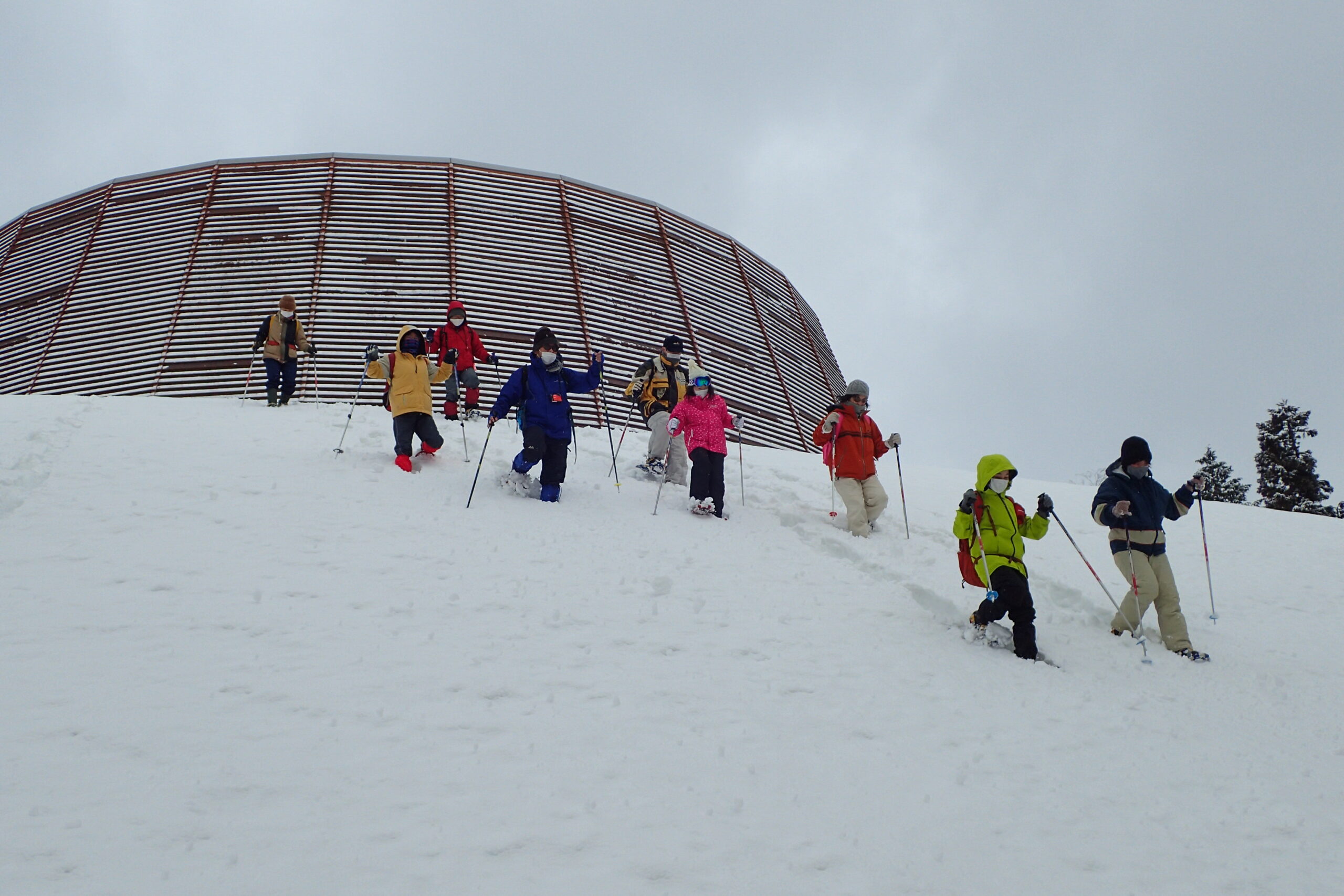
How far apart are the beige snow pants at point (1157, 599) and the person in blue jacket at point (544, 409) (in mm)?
4662

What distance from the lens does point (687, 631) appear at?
570cm

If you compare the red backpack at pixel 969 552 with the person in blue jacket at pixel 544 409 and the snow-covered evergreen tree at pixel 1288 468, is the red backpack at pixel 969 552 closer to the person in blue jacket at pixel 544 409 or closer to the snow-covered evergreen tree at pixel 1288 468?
the person in blue jacket at pixel 544 409

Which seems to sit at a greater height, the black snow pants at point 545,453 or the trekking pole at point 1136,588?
the black snow pants at point 545,453

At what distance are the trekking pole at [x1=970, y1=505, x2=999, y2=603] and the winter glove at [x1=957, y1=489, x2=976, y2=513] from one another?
A: 2cm

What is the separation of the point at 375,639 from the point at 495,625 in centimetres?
69

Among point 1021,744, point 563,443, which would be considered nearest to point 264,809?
point 1021,744

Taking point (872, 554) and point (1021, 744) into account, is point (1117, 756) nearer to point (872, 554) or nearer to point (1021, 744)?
point (1021, 744)

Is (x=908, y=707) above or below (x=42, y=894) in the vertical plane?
above

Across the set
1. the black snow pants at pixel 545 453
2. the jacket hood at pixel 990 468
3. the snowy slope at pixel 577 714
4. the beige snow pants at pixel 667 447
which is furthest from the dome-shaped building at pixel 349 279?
the jacket hood at pixel 990 468

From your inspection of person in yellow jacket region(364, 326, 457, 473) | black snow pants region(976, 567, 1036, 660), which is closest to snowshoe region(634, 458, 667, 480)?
person in yellow jacket region(364, 326, 457, 473)

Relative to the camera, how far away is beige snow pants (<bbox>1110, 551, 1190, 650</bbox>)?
253 inches

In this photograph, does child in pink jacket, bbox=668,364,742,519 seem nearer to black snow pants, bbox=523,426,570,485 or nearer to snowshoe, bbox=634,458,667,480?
snowshoe, bbox=634,458,667,480

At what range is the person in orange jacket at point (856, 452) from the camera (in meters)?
8.70

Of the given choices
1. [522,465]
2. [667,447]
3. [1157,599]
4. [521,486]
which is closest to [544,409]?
[522,465]
